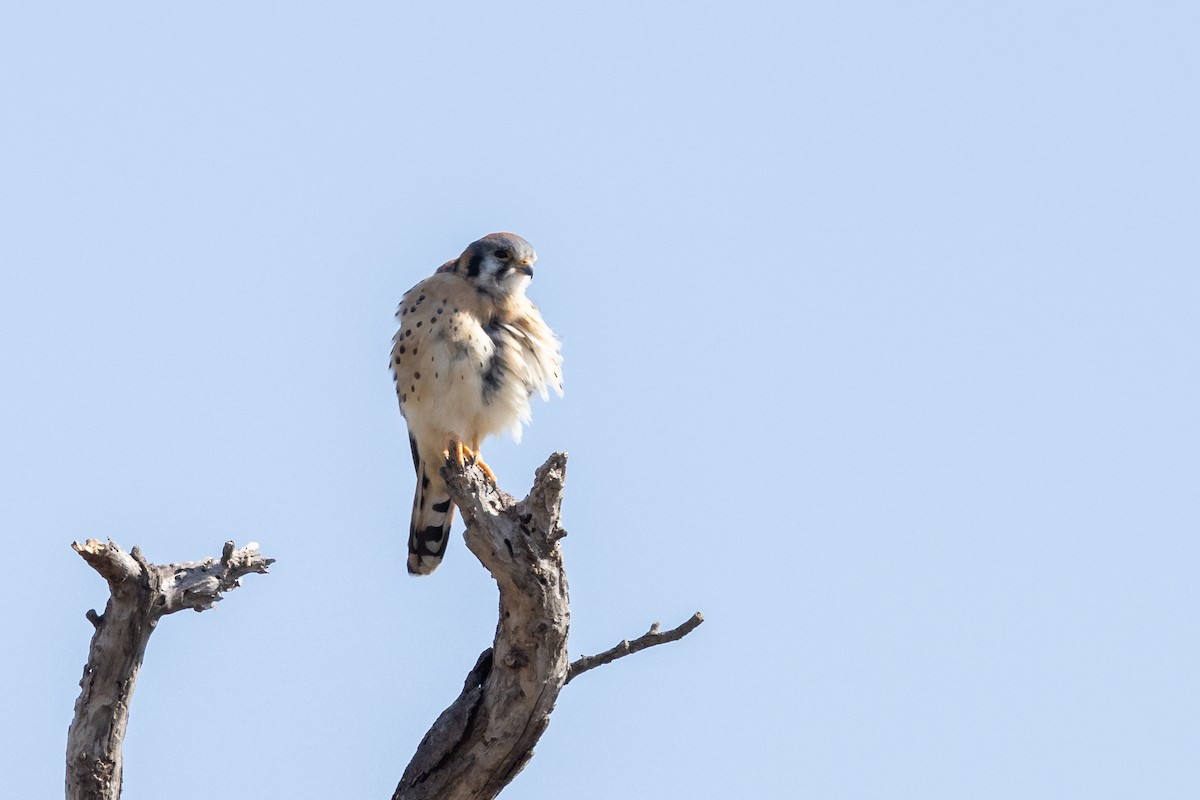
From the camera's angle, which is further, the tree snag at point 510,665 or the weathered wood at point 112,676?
the tree snag at point 510,665

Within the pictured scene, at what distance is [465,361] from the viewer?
22.3 feet

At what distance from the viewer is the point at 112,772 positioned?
4648 mm

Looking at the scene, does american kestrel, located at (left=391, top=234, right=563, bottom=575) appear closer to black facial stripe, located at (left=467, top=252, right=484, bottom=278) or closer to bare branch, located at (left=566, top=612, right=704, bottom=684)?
black facial stripe, located at (left=467, top=252, right=484, bottom=278)

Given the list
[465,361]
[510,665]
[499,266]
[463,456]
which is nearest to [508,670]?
[510,665]

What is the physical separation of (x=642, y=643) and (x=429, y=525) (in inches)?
102

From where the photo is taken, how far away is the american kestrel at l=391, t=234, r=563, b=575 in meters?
6.83

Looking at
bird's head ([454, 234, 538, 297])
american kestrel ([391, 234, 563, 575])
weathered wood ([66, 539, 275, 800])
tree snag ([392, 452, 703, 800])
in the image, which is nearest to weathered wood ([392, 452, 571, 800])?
tree snag ([392, 452, 703, 800])

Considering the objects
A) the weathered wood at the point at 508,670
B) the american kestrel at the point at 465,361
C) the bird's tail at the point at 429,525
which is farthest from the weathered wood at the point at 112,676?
the bird's tail at the point at 429,525

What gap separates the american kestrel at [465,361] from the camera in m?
6.83

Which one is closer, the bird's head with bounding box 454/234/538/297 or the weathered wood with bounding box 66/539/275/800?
the weathered wood with bounding box 66/539/275/800

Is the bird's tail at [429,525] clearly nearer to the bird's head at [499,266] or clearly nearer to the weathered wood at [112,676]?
the bird's head at [499,266]

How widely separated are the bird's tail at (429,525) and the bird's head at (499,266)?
923 mm

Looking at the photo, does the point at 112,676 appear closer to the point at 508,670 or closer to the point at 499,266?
the point at 508,670

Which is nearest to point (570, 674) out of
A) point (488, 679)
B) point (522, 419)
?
point (488, 679)
